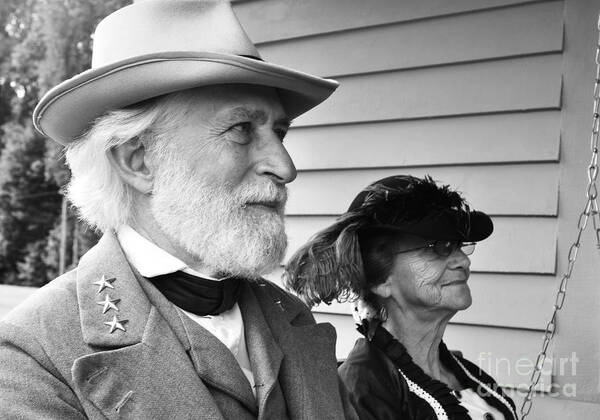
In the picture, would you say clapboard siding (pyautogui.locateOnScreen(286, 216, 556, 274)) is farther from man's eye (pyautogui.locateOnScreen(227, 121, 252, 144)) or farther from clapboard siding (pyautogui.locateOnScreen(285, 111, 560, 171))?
man's eye (pyautogui.locateOnScreen(227, 121, 252, 144))

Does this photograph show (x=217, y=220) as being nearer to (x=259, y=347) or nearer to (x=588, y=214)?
(x=259, y=347)

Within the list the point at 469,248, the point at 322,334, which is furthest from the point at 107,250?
the point at 469,248

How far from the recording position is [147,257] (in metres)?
1.80

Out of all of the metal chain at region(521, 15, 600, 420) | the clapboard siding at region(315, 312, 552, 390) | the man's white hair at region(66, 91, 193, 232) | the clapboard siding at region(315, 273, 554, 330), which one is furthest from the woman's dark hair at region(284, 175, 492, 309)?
the man's white hair at region(66, 91, 193, 232)

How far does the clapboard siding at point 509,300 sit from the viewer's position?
123 inches

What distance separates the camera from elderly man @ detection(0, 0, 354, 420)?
5.37 ft

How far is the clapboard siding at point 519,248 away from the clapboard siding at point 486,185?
0.05 metres

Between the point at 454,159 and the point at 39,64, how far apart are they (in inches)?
762

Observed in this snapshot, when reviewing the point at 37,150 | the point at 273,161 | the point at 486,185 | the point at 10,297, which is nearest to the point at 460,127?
the point at 486,185

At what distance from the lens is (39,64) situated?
20.5m

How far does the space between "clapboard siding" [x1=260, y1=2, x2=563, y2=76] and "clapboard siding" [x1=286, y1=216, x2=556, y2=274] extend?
2.44ft

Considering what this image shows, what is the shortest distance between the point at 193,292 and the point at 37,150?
1987 cm

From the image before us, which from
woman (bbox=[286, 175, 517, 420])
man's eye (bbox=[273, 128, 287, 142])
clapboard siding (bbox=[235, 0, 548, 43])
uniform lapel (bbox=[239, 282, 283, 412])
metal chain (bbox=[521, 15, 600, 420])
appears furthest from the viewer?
clapboard siding (bbox=[235, 0, 548, 43])

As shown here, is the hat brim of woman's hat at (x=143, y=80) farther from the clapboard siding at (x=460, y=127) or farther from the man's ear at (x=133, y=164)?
the clapboard siding at (x=460, y=127)
